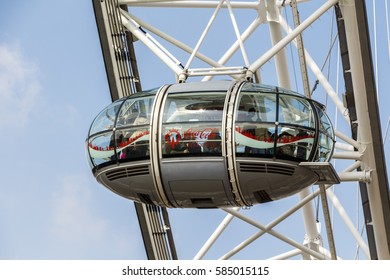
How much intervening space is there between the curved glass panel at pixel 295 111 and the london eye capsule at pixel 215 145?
2 cm

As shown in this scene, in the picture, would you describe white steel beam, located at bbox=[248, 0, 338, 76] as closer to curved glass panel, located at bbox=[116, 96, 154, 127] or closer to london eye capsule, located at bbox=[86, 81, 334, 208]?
london eye capsule, located at bbox=[86, 81, 334, 208]

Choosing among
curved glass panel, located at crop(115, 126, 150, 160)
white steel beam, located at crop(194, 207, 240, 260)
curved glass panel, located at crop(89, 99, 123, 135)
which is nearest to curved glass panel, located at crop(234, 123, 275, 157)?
curved glass panel, located at crop(115, 126, 150, 160)

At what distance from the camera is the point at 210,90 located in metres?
27.8

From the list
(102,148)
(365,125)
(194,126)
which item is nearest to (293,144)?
(194,126)

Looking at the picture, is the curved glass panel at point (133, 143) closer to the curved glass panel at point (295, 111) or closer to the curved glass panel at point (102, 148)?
the curved glass panel at point (102, 148)

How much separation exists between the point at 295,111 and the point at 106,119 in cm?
337

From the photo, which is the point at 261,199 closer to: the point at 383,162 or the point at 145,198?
the point at 145,198

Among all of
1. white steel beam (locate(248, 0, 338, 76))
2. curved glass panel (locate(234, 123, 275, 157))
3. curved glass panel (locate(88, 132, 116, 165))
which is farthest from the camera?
white steel beam (locate(248, 0, 338, 76))

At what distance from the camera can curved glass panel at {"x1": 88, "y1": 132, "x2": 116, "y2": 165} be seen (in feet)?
92.7

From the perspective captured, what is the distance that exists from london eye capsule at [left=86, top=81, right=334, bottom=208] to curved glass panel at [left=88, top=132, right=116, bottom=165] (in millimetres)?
23

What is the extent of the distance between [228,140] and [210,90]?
1071mm

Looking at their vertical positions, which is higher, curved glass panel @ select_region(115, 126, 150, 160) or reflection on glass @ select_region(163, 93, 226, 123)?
reflection on glass @ select_region(163, 93, 226, 123)
